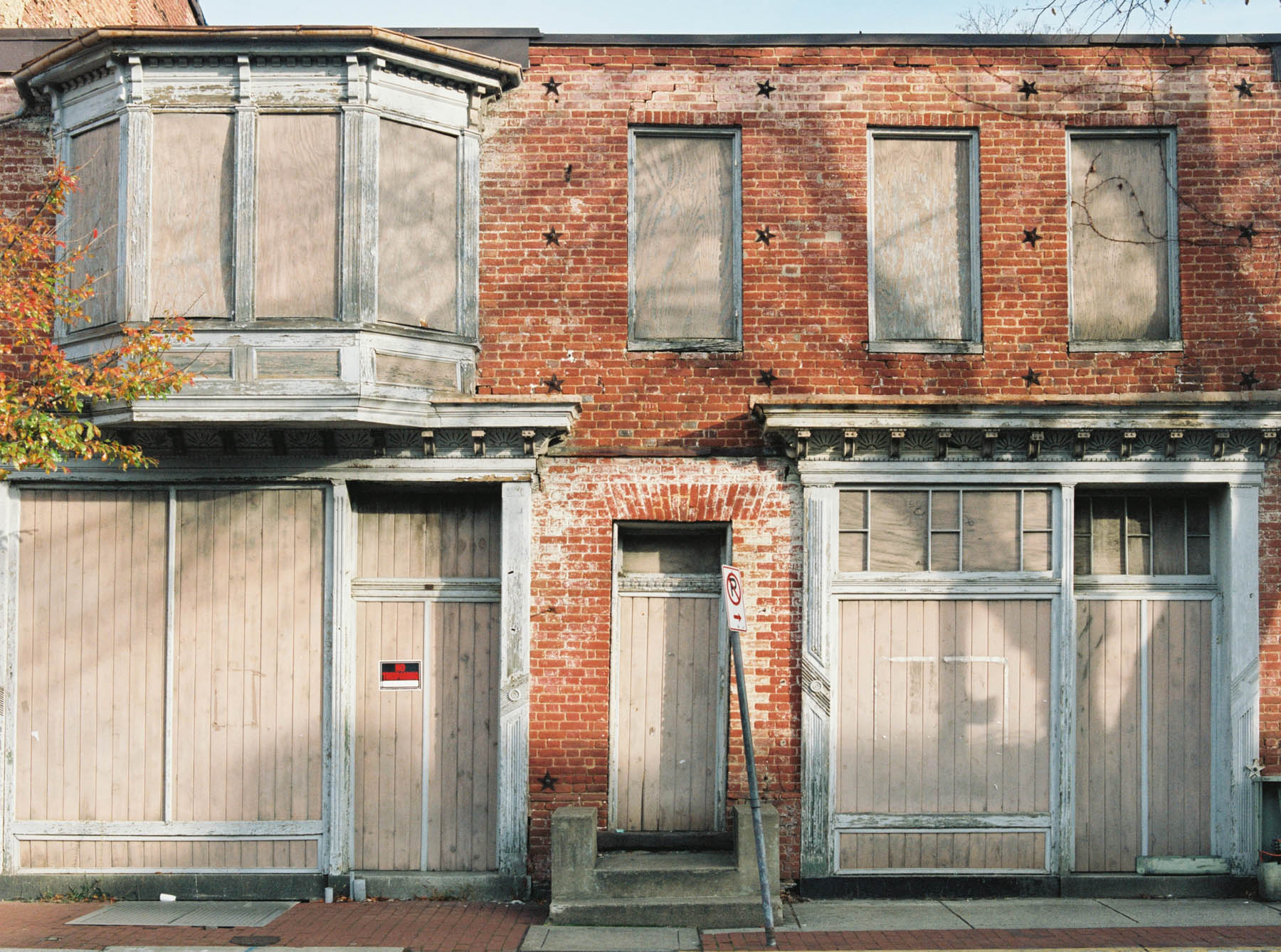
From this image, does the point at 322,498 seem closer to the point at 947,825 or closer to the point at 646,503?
the point at 646,503

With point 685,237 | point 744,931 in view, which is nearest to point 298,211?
point 685,237

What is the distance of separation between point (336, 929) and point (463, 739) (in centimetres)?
183

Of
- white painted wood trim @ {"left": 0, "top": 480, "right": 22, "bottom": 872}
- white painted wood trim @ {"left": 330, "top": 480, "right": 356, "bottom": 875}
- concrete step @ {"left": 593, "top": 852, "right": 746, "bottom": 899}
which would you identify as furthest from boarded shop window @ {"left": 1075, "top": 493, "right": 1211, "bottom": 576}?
white painted wood trim @ {"left": 0, "top": 480, "right": 22, "bottom": 872}

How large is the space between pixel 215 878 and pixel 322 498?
3.39 m

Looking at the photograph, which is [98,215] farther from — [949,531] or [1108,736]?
[1108,736]

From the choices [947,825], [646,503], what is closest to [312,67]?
[646,503]

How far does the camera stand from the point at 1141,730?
9.66 m

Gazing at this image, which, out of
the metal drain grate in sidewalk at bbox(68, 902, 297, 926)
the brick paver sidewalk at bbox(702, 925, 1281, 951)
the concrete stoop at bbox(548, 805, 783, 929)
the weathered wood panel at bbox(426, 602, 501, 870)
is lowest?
the metal drain grate in sidewalk at bbox(68, 902, 297, 926)

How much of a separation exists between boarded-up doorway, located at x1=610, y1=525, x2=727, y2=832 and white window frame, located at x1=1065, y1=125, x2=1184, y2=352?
377cm

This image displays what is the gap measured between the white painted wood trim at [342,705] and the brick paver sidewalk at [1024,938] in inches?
129

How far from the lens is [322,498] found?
9.55 metres

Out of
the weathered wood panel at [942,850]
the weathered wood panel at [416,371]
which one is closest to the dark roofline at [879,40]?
the weathered wood panel at [416,371]

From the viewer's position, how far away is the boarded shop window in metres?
9.83

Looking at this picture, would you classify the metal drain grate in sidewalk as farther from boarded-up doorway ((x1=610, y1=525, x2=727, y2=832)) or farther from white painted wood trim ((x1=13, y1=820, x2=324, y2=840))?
boarded-up doorway ((x1=610, y1=525, x2=727, y2=832))
